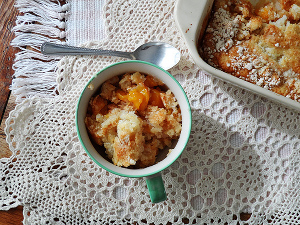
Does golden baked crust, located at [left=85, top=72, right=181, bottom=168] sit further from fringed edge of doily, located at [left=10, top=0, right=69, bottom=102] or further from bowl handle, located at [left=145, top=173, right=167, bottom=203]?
fringed edge of doily, located at [left=10, top=0, right=69, bottom=102]

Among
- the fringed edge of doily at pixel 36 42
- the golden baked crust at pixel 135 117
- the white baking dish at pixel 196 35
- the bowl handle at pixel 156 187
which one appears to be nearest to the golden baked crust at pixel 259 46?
the white baking dish at pixel 196 35

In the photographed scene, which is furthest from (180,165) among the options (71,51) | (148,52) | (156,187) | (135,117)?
(71,51)

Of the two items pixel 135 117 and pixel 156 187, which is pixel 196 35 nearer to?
pixel 135 117

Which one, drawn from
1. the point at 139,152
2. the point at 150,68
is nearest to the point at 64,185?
the point at 139,152

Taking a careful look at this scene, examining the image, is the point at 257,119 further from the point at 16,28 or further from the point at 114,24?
the point at 16,28

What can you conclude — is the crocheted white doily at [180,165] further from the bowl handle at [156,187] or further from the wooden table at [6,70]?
the bowl handle at [156,187]
